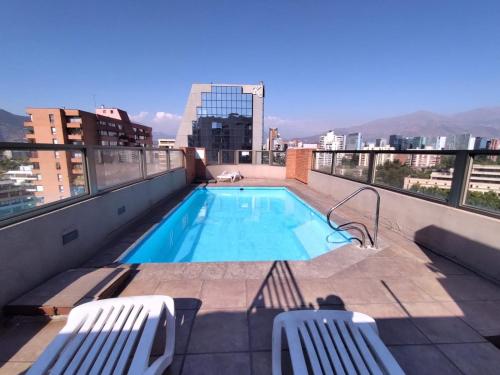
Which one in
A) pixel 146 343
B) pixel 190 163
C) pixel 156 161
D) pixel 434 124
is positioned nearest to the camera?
pixel 146 343

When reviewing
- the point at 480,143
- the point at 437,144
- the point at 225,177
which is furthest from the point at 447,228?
the point at 225,177

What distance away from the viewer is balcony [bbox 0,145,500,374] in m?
1.74

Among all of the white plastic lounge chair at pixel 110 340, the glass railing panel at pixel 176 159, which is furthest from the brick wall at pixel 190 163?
the white plastic lounge chair at pixel 110 340

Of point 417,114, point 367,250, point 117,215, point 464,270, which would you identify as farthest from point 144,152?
point 417,114

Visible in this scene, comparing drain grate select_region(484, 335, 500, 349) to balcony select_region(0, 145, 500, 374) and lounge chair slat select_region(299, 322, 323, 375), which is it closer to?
balcony select_region(0, 145, 500, 374)

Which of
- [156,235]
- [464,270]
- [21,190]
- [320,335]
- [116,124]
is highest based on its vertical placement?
[116,124]

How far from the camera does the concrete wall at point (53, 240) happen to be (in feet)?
6.63

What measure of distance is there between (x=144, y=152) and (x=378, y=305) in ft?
18.4

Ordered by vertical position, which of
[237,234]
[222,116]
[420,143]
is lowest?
[237,234]

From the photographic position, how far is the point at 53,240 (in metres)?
2.53

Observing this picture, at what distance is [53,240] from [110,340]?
1862 millimetres

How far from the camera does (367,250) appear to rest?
11.3ft

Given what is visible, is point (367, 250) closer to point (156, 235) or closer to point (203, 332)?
point (203, 332)

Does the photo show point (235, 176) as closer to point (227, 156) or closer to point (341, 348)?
point (227, 156)
